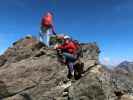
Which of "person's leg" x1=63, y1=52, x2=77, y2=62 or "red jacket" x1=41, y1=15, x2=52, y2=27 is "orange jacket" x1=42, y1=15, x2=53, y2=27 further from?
"person's leg" x1=63, y1=52, x2=77, y2=62

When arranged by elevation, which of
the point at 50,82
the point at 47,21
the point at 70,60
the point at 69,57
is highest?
the point at 47,21

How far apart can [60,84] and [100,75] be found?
5111 millimetres

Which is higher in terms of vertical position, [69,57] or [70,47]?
[70,47]

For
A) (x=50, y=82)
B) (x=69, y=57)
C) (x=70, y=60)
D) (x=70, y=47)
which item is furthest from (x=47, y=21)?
(x=50, y=82)

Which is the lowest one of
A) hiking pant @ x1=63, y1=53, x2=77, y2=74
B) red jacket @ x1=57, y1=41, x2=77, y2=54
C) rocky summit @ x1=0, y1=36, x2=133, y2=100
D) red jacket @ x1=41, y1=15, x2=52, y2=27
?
rocky summit @ x1=0, y1=36, x2=133, y2=100

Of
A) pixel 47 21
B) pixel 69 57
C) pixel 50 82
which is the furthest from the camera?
pixel 47 21

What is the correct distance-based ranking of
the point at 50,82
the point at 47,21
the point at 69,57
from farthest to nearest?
the point at 47,21 < the point at 69,57 < the point at 50,82

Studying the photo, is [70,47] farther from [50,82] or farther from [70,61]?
[50,82]

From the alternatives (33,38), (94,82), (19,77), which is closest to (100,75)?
(94,82)

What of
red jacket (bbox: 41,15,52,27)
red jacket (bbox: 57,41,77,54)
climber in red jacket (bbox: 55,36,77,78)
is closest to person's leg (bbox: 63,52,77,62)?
climber in red jacket (bbox: 55,36,77,78)

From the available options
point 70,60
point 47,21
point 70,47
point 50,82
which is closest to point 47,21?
point 47,21

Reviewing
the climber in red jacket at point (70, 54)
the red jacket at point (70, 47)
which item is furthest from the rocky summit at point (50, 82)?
the red jacket at point (70, 47)

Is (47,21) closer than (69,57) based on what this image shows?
No

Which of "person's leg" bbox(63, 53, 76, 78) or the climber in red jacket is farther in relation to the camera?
the climber in red jacket
